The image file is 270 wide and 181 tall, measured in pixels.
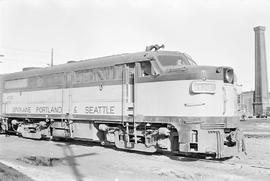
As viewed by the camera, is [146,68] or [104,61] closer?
[146,68]

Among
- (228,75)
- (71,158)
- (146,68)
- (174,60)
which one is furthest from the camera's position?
(174,60)

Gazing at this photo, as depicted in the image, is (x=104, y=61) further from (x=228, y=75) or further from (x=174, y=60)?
(x=228, y=75)

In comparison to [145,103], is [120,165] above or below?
below

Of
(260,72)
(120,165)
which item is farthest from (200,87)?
(260,72)

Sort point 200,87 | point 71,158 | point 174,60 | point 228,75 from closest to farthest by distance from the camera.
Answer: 1. point 200,87
2. point 228,75
3. point 71,158
4. point 174,60

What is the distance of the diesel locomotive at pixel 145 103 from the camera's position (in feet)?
35.0

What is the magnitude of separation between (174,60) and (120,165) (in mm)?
4146

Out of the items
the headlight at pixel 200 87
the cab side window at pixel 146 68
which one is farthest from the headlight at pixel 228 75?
the cab side window at pixel 146 68

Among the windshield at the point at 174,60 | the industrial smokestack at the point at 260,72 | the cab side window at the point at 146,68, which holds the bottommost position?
the cab side window at the point at 146,68

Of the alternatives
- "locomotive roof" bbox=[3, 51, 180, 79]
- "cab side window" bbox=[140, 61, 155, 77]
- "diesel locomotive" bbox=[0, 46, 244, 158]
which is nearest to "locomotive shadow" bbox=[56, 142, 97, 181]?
"diesel locomotive" bbox=[0, 46, 244, 158]

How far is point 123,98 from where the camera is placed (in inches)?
487

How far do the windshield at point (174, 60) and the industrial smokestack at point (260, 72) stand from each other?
160 feet

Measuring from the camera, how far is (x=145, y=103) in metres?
11.8

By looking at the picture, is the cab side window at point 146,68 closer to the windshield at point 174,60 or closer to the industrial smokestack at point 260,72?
the windshield at point 174,60
